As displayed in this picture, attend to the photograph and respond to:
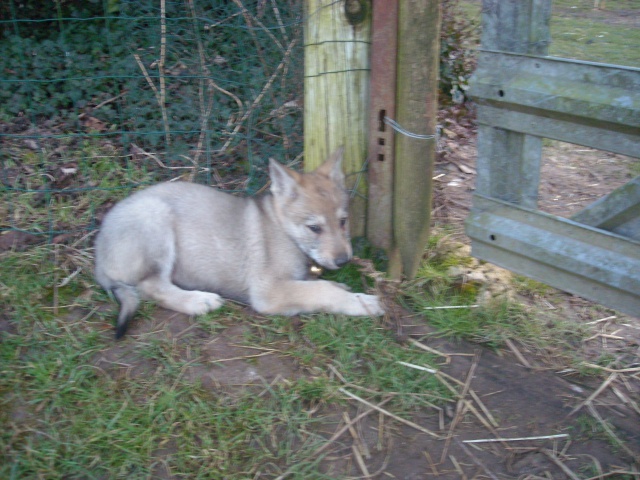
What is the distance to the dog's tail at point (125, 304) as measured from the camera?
11.8 ft

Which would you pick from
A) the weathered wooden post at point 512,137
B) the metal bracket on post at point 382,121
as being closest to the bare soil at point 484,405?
the metal bracket on post at point 382,121

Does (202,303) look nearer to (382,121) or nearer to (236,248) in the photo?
(236,248)

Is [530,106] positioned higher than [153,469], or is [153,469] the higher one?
[530,106]

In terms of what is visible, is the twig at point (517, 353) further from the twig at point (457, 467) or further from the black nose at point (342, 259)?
the black nose at point (342, 259)

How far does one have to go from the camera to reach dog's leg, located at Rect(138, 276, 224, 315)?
388cm

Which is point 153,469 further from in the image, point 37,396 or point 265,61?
point 265,61

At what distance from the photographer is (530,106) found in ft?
10.4

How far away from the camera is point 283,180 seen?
13.0 ft

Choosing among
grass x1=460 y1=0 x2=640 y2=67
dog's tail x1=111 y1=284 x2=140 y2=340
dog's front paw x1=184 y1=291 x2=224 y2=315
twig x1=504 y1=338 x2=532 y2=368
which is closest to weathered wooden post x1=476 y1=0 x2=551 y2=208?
twig x1=504 y1=338 x2=532 y2=368

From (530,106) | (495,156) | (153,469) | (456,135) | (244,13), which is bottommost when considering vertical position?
(153,469)

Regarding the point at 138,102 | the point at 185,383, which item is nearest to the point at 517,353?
the point at 185,383

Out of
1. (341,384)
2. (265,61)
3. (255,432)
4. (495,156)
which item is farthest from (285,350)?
(265,61)

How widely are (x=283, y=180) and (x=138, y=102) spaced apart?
7.20 feet

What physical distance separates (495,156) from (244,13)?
2.35m
